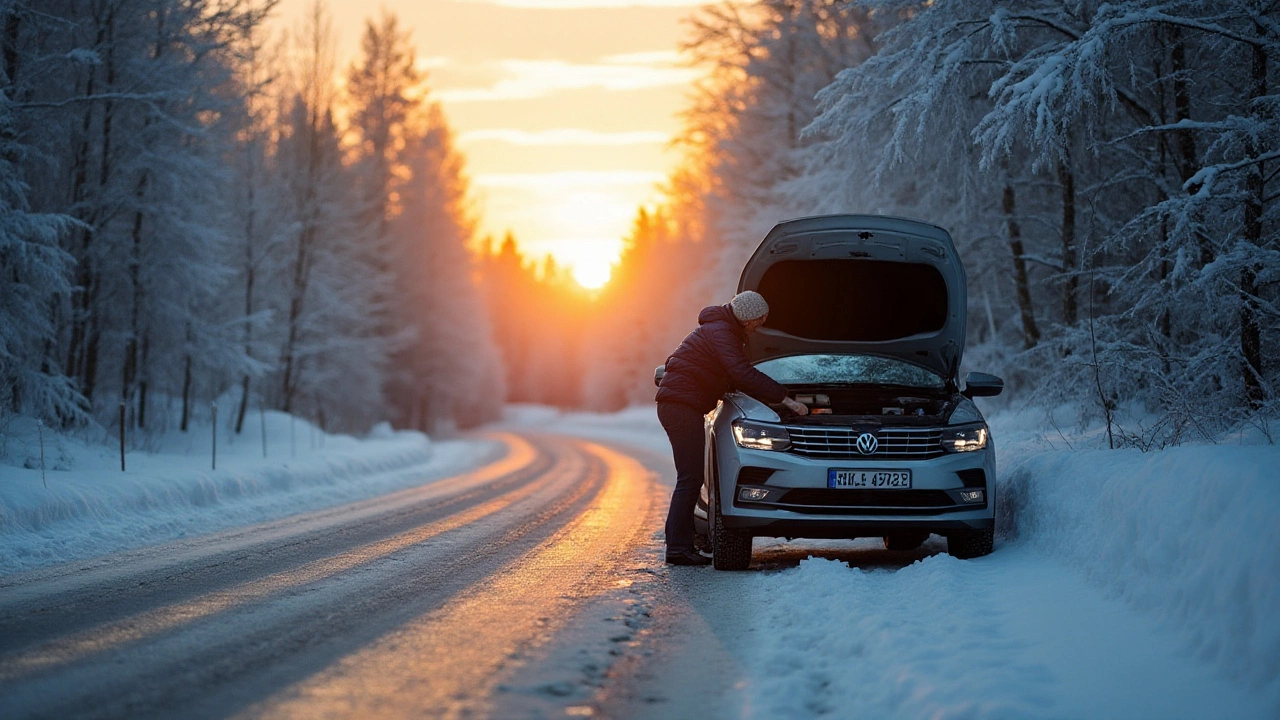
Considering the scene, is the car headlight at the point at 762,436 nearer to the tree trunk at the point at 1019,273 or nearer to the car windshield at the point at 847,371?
the car windshield at the point at 847,371

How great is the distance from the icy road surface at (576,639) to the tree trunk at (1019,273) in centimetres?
700

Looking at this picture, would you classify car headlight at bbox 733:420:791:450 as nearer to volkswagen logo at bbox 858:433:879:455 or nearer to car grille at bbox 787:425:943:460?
car grille at bbox 787:425:943:460

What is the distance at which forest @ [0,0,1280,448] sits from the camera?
934cm

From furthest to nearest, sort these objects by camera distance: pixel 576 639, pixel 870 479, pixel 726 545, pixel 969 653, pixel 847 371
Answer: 1. pixel 847 371
2. pixel 726 545
3. pixel 870 479
4. pixel 576 639
5. pixel 969 653

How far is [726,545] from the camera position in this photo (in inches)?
314

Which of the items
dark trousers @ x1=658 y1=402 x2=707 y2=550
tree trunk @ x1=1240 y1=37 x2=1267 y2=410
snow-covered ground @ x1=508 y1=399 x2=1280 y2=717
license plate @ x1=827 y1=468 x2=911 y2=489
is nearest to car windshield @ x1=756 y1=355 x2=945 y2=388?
dark trousers @ x1=658 y1=402 x2=707 y2=550

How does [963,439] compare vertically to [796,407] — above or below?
below

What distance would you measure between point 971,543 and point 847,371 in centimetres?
200

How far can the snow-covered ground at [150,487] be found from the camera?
9352mm

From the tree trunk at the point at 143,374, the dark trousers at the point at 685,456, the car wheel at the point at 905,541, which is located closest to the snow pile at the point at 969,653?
the dark trousers at the point at 685,456

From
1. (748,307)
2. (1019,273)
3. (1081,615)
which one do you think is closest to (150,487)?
(748,307)

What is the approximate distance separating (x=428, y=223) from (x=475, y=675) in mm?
45956

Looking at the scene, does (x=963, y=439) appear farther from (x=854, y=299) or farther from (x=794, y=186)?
(x=794, y=186)

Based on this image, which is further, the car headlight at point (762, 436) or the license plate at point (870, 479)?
the car headlight at point (762, 436)
